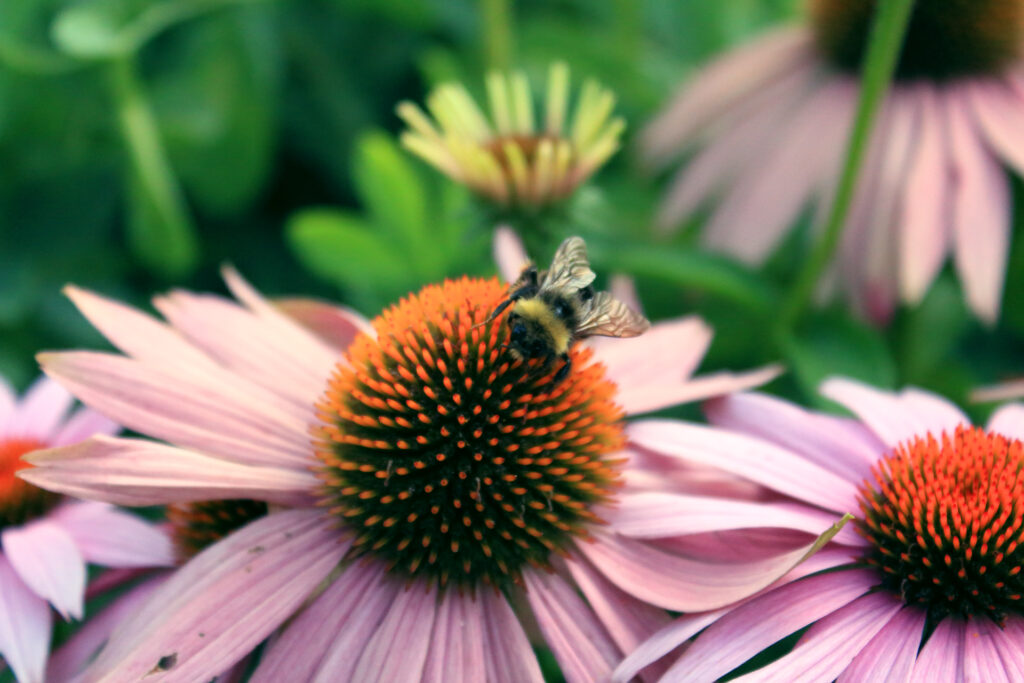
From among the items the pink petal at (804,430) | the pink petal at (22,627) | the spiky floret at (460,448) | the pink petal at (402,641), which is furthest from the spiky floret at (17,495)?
the pink petal at (804,430)

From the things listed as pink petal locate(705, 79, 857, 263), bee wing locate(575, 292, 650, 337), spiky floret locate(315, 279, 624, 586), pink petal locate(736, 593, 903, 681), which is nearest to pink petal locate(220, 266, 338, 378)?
spiky floret locate(315, 279, 624, 586)

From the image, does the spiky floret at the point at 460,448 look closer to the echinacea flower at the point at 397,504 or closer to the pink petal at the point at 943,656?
the echinacea flower at the point at 397,504

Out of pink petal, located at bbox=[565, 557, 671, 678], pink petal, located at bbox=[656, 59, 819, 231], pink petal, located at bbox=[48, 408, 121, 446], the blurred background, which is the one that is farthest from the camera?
pink petal, located at bbox=[656, 59, 819, 231]

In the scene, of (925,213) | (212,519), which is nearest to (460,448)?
(212,519)

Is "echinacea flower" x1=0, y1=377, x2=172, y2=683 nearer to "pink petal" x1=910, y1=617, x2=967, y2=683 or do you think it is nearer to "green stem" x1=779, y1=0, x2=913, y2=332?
"pink petal" x1=910, y1=617, x2=967, y2=683

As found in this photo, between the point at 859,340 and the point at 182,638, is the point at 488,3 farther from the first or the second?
the point at 182,638

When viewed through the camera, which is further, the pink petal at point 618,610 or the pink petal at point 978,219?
the pink petal at point 978,219
